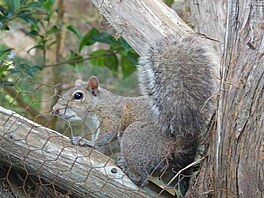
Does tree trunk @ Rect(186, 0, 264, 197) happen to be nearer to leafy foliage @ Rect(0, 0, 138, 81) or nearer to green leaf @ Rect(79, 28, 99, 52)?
leafy foliage @ Rect(0, 0, 138, 81)

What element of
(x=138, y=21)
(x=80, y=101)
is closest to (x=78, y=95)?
(x=80, y=101)

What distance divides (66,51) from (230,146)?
2964mm

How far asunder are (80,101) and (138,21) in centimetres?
34

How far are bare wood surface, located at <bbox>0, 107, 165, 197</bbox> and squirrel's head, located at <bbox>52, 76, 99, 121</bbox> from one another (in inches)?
19.4

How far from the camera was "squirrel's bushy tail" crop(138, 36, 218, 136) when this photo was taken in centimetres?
167

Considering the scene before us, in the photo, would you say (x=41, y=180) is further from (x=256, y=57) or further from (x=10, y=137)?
(x=256, y=57)

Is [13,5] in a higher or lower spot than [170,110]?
lower

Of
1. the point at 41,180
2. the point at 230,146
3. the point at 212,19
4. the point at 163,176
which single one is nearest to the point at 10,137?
the point at 41,180

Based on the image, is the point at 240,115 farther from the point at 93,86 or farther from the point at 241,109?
the point at 93,86

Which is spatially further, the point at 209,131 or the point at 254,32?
the point at 209,131

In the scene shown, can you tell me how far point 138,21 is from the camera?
2.14 metres

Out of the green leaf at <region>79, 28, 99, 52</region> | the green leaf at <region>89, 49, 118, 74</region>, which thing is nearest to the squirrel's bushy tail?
the green leaf at <region>79, 28, 99, 52</region>

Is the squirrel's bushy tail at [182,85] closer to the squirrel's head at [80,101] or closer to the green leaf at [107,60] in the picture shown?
the squirrel's head at [80,101]

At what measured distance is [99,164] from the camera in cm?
166
